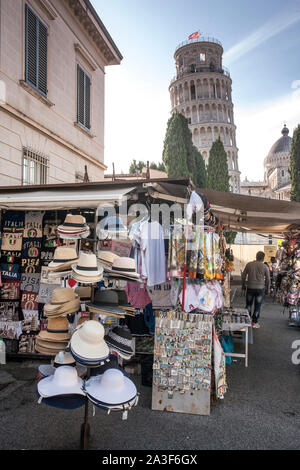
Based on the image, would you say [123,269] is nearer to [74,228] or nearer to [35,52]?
[74,228]

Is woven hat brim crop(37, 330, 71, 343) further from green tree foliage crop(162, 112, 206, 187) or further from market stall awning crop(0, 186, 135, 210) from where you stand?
green tree foliage crop(162, 112, 206, 187)

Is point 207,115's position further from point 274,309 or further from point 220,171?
point 274,309

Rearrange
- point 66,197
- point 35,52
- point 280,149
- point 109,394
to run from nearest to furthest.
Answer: point 109,394, point 66,197, point 35,52, point 280,149

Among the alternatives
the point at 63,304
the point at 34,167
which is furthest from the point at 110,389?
the point at 34,167

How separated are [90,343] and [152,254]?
1680 mm

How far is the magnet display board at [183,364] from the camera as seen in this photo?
3.58m

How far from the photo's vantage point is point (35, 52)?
7492 millimetres

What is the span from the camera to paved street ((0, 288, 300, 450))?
2962 millimetres

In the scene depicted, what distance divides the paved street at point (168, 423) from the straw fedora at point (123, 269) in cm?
152

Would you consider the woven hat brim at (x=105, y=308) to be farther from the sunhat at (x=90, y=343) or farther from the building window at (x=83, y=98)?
the building window at (x=83, y=98)

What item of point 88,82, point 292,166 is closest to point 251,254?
point 292,166

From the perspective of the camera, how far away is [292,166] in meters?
23.6

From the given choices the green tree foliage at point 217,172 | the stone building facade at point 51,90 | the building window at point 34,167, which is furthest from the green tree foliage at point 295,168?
the building window at point 34,167

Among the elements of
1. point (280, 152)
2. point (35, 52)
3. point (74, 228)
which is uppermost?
point (280, 152)
